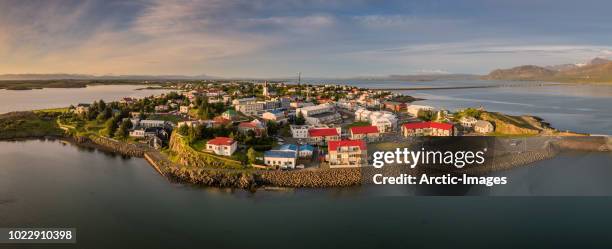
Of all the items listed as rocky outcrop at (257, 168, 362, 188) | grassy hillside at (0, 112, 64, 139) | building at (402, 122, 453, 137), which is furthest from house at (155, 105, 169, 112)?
building at (402, 122, 453, 137)

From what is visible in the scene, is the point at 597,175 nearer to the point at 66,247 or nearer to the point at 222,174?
the point at 222,174

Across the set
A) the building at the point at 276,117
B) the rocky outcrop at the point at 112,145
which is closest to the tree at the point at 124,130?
the rocky outcrop at the point at 112,145

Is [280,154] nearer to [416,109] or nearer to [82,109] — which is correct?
[416,109]

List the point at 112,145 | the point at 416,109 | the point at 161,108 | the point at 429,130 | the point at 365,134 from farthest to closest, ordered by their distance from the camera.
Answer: the point at 161,108, the point at 416,109, the point at 112,145, the point at 429,130, the point at 365,134

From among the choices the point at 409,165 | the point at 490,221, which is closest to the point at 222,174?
the point at 409,165

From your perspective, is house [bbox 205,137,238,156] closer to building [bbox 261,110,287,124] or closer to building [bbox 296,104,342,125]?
building [bbox 261,110,287,124]

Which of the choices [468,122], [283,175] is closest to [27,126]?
[283,175]
